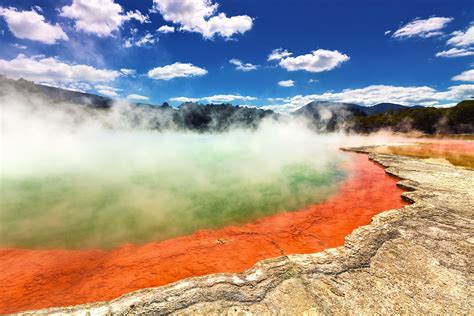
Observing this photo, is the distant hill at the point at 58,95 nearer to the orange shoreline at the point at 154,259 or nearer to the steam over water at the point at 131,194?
the steam over water at the point at 131,194

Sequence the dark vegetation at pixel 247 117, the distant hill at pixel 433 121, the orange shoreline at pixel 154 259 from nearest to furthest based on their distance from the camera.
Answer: the orange shoreline at pixel 154 259 < the dark vegetation at pixel 247 117 < the distant hill at pixel 433 121

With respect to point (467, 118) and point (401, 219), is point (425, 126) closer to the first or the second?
point (467, 118)

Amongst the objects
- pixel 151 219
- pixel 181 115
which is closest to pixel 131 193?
pixel 151 219

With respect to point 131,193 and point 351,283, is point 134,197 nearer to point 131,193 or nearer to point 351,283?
point 131,193

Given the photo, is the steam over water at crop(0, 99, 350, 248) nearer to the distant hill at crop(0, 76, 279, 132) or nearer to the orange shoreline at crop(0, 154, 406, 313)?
the orange shoreline at crop(0, 154, 406, 313)

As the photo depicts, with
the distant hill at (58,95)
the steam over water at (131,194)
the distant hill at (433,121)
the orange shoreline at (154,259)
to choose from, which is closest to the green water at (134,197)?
the steam over water at (131,194)

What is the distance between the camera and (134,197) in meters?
9.37

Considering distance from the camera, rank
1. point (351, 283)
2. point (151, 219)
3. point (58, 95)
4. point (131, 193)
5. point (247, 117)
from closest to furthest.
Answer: point (351, 283) → point (151, 219) → point (131, 193) → point (247, 117) → point (58, 95)

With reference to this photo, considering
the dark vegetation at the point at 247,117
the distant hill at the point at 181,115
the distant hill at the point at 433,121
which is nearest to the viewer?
the dark vegetation at the point at 247,117

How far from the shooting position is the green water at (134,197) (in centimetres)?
677

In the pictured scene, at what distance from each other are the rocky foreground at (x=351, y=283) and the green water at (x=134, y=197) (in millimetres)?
2743

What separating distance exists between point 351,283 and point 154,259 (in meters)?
3.80

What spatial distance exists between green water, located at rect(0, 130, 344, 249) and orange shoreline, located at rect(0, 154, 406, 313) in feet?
1.55

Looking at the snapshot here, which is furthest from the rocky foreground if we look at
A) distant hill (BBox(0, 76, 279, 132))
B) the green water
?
distant hill (BBox(0, 76, 279, 132))
